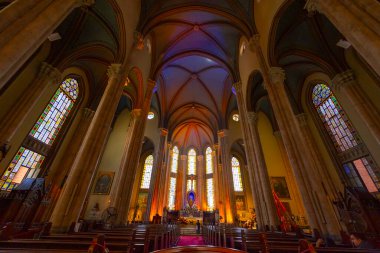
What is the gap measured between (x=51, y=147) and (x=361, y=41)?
13664 mm

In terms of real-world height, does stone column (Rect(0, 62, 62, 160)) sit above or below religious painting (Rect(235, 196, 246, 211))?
above

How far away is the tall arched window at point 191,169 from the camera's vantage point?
74.9 ft

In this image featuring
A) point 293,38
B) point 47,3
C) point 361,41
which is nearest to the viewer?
point 361,41

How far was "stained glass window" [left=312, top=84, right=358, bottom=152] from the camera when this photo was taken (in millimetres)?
9406

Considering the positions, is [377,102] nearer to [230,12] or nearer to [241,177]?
[230,12]

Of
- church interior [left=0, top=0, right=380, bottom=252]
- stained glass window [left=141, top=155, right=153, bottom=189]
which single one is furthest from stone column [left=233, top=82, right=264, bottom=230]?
stained glass window [left=141, top=155, right=153, bottom=189]

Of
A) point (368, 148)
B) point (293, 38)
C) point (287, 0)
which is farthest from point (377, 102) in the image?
point (287, 0)

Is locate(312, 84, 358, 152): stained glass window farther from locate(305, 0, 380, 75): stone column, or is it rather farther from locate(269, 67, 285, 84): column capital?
locate(305, 0, 380, 75): stone column

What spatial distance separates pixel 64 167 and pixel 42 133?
2337mm

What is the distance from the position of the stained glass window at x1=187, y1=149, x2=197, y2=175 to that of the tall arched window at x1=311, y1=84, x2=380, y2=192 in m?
17.3

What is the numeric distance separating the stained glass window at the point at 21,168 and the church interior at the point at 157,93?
6 cm

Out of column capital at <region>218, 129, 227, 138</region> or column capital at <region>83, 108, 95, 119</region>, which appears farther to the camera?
column capital at <region>218, 129, 227, 138</region>

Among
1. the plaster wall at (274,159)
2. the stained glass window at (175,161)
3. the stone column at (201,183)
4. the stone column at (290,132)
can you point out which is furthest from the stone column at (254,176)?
the stained glass window at (175,161)

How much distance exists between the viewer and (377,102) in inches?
291
